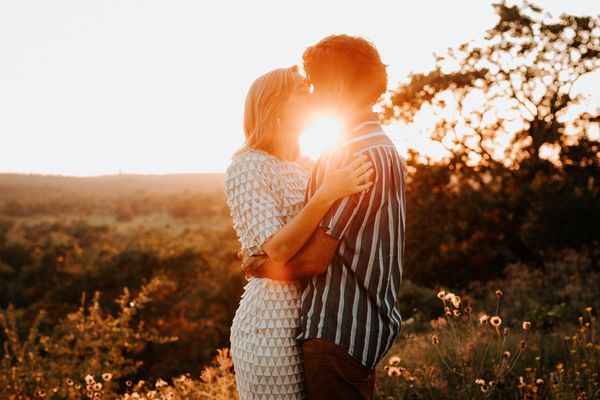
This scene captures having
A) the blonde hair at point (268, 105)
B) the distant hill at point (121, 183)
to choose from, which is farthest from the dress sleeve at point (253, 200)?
the distant hill at point (121, 183)

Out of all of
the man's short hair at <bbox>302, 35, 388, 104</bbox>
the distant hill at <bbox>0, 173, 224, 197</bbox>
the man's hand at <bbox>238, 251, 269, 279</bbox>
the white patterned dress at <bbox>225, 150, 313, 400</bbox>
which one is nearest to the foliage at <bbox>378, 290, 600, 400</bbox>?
the white patterned dress at <bbox>225, 150, 313, 400</bbox>

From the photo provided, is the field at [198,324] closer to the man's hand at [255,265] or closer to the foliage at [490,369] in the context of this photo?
the foliage at [490,369]

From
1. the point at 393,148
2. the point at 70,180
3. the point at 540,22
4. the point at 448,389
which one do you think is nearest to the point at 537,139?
the point at 540,22

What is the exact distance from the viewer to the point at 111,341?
6.98 meters

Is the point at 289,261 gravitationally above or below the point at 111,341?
above

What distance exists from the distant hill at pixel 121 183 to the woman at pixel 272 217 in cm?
7282

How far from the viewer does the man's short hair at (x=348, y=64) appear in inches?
83.3

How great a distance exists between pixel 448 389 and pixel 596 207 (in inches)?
477

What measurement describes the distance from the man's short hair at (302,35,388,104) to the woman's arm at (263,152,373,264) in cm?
29

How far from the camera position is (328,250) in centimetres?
205

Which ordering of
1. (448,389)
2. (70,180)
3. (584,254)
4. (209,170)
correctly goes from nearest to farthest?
(448,389) < (584,254) < (70,180) < (209,170)

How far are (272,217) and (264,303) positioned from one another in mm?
355

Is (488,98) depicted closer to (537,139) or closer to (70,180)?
(537,139)

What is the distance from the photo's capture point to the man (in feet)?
6.77
